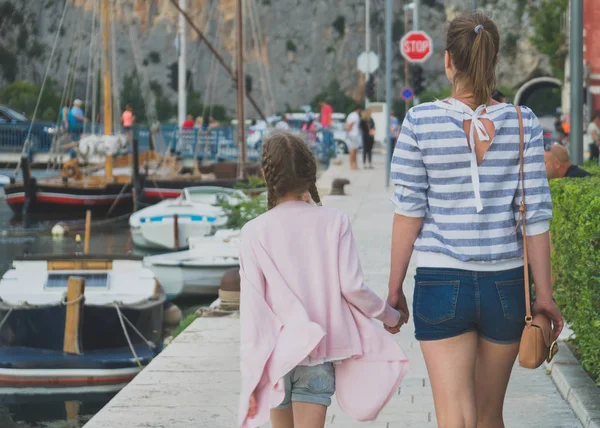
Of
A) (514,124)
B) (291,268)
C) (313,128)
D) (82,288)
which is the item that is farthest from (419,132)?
(313,128)

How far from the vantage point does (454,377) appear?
3.91m

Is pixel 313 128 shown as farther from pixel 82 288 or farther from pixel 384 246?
pixel 82 288

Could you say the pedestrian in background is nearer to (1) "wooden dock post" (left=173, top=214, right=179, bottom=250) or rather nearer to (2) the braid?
(1) "wooden dock post" (left=173, top=214, right=179, bottom=250)

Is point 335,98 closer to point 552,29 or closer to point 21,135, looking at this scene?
point 552,29

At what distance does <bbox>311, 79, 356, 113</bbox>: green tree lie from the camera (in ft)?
334

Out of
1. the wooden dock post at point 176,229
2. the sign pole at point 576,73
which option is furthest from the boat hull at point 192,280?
the sign pole at point 576,73

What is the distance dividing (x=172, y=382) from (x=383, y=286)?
4.64 meters

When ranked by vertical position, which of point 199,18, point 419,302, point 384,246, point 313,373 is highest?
point 199,18

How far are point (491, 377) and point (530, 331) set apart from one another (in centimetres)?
23

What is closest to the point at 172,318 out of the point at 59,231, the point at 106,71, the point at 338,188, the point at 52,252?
→ the point at 338,188

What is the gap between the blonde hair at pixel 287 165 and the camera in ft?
13.9

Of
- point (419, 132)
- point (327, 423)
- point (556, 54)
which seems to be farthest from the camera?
point (556, 54)

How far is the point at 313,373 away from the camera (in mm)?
4230

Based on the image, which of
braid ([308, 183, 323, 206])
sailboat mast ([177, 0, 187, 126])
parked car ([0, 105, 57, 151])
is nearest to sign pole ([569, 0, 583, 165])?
braid ([308, 183, 323, 206])
